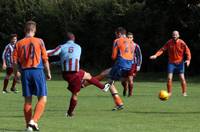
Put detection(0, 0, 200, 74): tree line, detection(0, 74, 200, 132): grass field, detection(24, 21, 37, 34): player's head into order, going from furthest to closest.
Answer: detection(0, 0, 200, 74): tree line, detection(0, 74, 200, 132): grass field, detection(24, 21, 37, 34): player's head

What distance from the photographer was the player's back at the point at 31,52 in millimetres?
12742

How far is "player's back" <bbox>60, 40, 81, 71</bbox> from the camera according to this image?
1600 centimetres

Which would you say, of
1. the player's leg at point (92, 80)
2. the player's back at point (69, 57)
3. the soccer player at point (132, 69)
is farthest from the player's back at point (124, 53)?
the soccer player at point (132, 69)

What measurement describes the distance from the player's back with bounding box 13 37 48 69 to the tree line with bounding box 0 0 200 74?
102 feet

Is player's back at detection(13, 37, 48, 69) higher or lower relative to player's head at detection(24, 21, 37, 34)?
lower

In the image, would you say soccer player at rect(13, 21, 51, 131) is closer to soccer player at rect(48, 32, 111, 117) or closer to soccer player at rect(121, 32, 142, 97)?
soccer player at rect(48, 32, 111, 117)

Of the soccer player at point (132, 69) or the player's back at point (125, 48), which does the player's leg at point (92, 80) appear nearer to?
the player's back at point (125, 48)

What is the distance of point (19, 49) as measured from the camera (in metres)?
12.8

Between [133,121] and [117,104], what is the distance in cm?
299

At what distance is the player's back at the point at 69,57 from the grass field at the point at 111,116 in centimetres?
112

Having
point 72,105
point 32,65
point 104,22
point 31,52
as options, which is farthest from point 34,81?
point 104,22

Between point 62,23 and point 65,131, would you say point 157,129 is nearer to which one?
point 65,131

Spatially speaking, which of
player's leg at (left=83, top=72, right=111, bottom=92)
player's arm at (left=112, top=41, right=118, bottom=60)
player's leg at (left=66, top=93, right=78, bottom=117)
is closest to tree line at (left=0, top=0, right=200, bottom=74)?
player's arm at (left=112, top=41, right=118, bottom=60)

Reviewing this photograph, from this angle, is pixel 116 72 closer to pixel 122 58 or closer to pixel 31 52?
pixel 122 58
